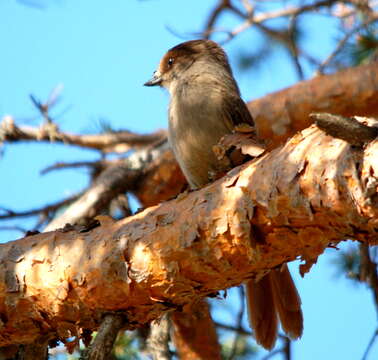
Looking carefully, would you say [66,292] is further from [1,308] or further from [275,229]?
[275,229]

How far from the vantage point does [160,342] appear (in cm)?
477

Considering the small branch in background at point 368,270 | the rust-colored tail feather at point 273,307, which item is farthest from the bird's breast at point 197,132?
the small branch in background at point 368,270

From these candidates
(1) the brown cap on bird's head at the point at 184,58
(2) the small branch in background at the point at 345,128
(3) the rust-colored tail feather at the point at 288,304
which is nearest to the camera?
(2) the small branch in background at the point at 345,128

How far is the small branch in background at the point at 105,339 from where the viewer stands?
2.75m

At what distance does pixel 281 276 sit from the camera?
386cm

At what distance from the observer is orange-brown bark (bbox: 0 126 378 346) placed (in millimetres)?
2416

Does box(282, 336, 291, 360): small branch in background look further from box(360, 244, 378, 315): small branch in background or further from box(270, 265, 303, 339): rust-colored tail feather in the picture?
box(270, 265, 303, 339): rust-colored tail feather

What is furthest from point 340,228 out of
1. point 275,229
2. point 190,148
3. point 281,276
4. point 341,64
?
point 341,64

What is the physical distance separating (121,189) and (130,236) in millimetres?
2599

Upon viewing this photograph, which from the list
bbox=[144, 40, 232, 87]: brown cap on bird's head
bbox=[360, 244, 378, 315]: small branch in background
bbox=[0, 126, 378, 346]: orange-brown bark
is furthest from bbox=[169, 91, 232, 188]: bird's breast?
bbox=[0, 126, 378, 346]: orange-brown bark

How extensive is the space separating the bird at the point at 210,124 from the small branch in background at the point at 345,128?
1.16m

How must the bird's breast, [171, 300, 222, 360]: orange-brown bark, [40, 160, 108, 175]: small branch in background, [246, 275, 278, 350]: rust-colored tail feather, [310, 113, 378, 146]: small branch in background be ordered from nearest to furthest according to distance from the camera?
[310, 113, 378, 146]: small branch in background
[246, 275, 278, 350]: rust-colored tail feather
the bird's breast
[171, 300, 222, 360]: orange-brown bark
[40, 160, 108, 175]: small branch in background

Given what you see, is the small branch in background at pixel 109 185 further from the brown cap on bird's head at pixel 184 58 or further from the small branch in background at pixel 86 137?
the brown cap on bird's head at pixel 184 58

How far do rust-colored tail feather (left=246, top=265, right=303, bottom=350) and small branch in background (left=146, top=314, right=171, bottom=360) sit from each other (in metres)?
0.89
